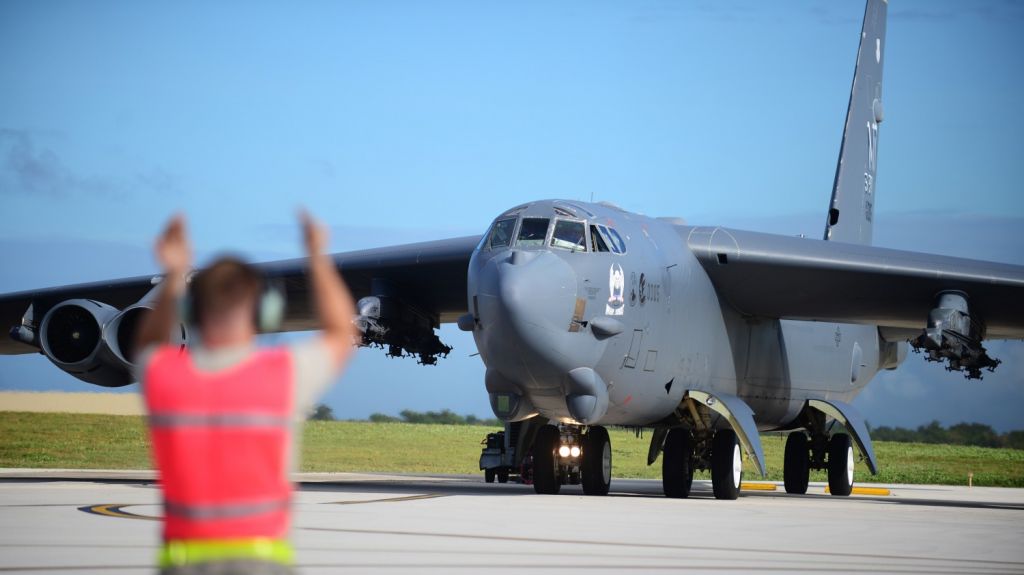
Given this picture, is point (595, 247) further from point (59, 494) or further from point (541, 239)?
point (59, 494)

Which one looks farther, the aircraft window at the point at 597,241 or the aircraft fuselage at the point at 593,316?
the aircraft window at the point at 597,241

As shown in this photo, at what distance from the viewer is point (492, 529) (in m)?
9.68

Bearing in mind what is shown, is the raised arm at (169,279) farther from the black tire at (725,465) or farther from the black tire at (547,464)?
the black tire at (725,465)

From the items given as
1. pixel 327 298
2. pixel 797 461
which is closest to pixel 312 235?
pixel 327 298

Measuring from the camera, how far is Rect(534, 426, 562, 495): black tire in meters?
16.0

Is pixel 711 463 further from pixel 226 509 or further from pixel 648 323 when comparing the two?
pixel 226 509

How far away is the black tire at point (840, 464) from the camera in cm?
2128

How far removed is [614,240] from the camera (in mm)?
15148

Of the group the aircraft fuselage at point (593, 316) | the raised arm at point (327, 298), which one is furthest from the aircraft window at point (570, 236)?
the raised arm at point (327, 298)

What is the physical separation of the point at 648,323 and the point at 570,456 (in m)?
1.97

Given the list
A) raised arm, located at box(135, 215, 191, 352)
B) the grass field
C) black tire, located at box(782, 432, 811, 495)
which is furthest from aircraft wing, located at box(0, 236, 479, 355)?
raised arm, located at box(135, 215, 191, 352)

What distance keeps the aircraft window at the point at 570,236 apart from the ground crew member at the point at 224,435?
459 inches

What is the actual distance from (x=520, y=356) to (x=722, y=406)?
3.49 meters

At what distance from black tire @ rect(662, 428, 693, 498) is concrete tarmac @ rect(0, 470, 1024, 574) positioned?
7.04 feet
